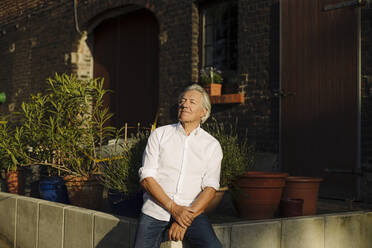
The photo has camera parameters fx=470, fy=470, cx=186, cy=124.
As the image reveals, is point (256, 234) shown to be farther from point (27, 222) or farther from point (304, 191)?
point (27, 222)

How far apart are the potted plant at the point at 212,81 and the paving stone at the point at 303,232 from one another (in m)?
3.48

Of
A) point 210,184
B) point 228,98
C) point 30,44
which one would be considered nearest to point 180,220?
point 210,184

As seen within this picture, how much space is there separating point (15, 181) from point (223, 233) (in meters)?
2.99

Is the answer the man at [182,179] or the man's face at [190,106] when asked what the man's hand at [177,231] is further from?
the man's face at [190,106]

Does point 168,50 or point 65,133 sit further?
point 168,50

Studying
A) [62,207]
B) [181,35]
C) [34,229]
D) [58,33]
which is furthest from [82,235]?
[58,33]

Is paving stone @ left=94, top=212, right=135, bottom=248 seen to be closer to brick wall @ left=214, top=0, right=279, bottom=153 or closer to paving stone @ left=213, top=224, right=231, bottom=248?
paving stone @ left=213, top=224, right=231, bottom=248

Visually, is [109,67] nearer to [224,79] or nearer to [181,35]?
[181,35]

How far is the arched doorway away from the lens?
8391mm

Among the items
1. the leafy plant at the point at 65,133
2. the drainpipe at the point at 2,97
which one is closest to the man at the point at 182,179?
the leafy plant at the point at 65,133

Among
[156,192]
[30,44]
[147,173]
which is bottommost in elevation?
[156,192]

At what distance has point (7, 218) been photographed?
4582mm

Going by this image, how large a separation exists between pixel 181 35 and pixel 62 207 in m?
4.17

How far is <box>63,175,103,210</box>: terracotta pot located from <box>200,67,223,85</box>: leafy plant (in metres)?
3.00
